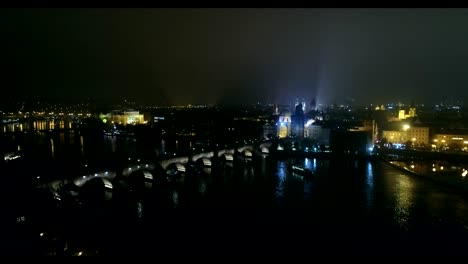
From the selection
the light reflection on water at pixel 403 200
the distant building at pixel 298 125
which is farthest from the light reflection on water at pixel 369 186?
the distant building at pixel 298 125

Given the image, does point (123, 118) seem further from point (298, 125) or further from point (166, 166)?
point (166, 166)

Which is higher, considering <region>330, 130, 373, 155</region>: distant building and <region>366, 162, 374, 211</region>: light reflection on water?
<region>330, 130, 373, 155</region>: distant building

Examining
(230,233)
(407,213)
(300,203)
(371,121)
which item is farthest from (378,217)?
(371,121)

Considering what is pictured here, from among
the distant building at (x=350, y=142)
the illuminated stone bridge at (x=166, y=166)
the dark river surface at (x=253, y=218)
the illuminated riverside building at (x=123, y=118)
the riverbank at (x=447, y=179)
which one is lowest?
the dark river surface at (x=253, y=218)

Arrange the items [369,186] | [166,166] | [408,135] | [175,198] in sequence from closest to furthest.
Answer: [175,198] < [369,186] < [166,166] < [408,135]

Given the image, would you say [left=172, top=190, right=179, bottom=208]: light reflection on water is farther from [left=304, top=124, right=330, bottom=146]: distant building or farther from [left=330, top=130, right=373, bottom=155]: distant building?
[left=304, top=124, right=330, bottom=146]: distant building

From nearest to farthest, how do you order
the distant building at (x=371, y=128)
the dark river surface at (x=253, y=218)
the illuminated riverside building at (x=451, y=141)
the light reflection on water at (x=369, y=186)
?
the dark river surface at (x=253, y=218)
the light reflection on water at (x=369, y=186)
the illuminated riverside building at (x=451, y=141)
the distant building at (x=371, y=128)

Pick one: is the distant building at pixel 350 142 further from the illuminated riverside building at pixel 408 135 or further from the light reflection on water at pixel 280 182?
the light reflection on water at pixel 280 182

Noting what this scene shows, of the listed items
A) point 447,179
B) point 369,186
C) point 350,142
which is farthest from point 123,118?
point 447,179

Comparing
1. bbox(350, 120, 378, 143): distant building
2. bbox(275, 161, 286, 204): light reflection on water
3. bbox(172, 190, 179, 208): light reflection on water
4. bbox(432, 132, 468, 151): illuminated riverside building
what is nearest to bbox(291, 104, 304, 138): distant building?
bbox(350, 120, 378, 143): distant building
